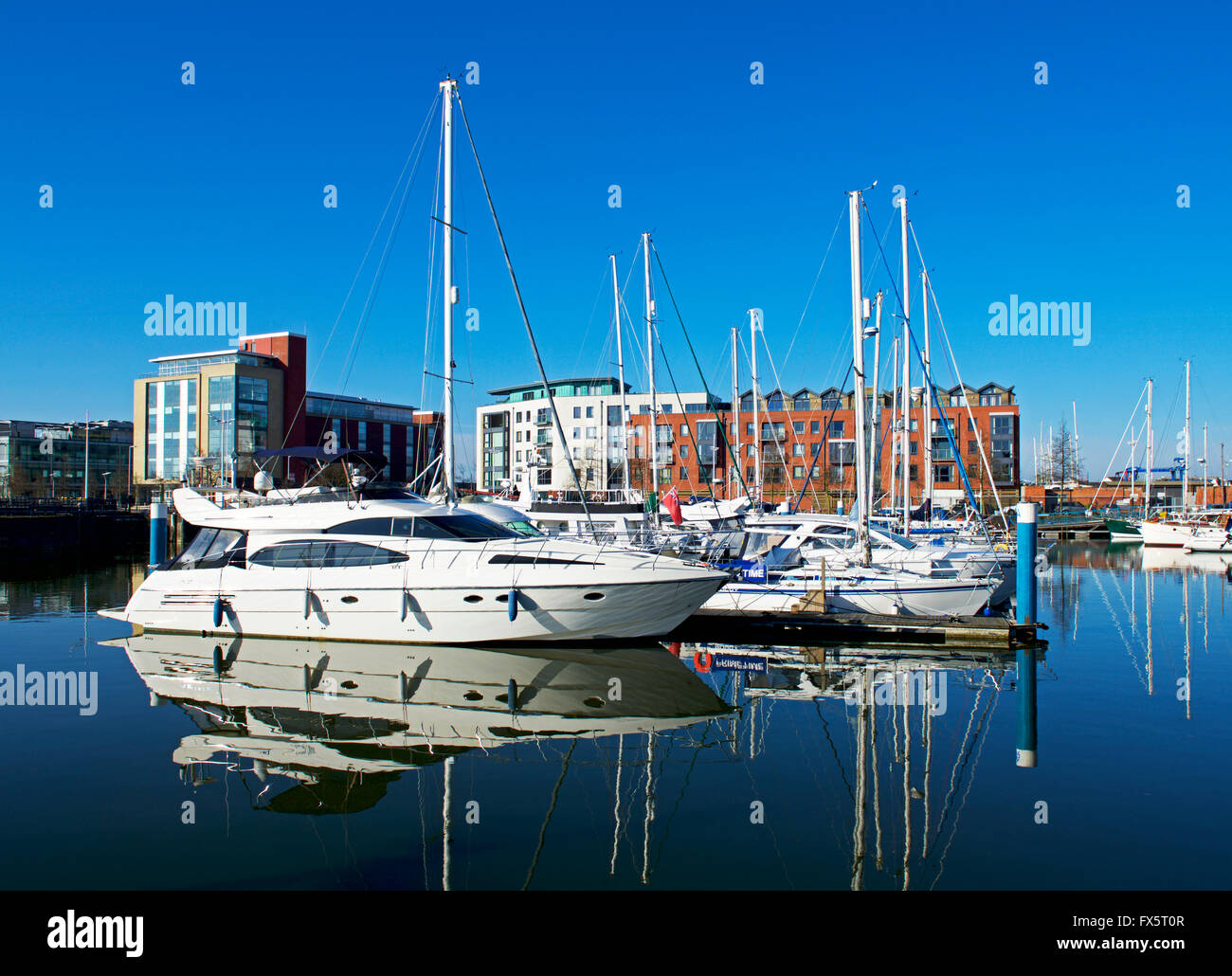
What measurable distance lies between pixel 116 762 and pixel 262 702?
3289mm

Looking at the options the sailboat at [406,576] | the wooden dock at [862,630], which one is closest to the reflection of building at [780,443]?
the wooden dock at [862,630]

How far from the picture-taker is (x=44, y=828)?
30.9ft

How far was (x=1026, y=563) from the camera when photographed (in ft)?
66.8

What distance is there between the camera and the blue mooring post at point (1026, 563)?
2009cm

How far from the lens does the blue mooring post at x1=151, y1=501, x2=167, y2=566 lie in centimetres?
2572

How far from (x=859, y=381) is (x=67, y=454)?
10251 cm

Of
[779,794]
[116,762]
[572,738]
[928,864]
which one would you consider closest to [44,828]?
[116,762]

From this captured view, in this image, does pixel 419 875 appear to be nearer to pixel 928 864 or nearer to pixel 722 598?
pixel 928 864

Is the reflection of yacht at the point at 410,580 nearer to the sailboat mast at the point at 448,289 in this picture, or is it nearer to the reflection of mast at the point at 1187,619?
the sailboat mast at the point at 448,289

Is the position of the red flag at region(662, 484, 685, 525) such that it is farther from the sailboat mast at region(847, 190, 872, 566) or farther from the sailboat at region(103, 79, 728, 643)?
the sailboat at region(103, 79, 728, 643)

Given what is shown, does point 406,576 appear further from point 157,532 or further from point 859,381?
point 859,381

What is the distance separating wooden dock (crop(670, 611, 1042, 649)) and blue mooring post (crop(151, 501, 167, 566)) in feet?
52.1

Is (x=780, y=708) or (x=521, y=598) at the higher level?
(x=521, y=598)

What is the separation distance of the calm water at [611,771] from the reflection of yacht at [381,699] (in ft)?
0.23
